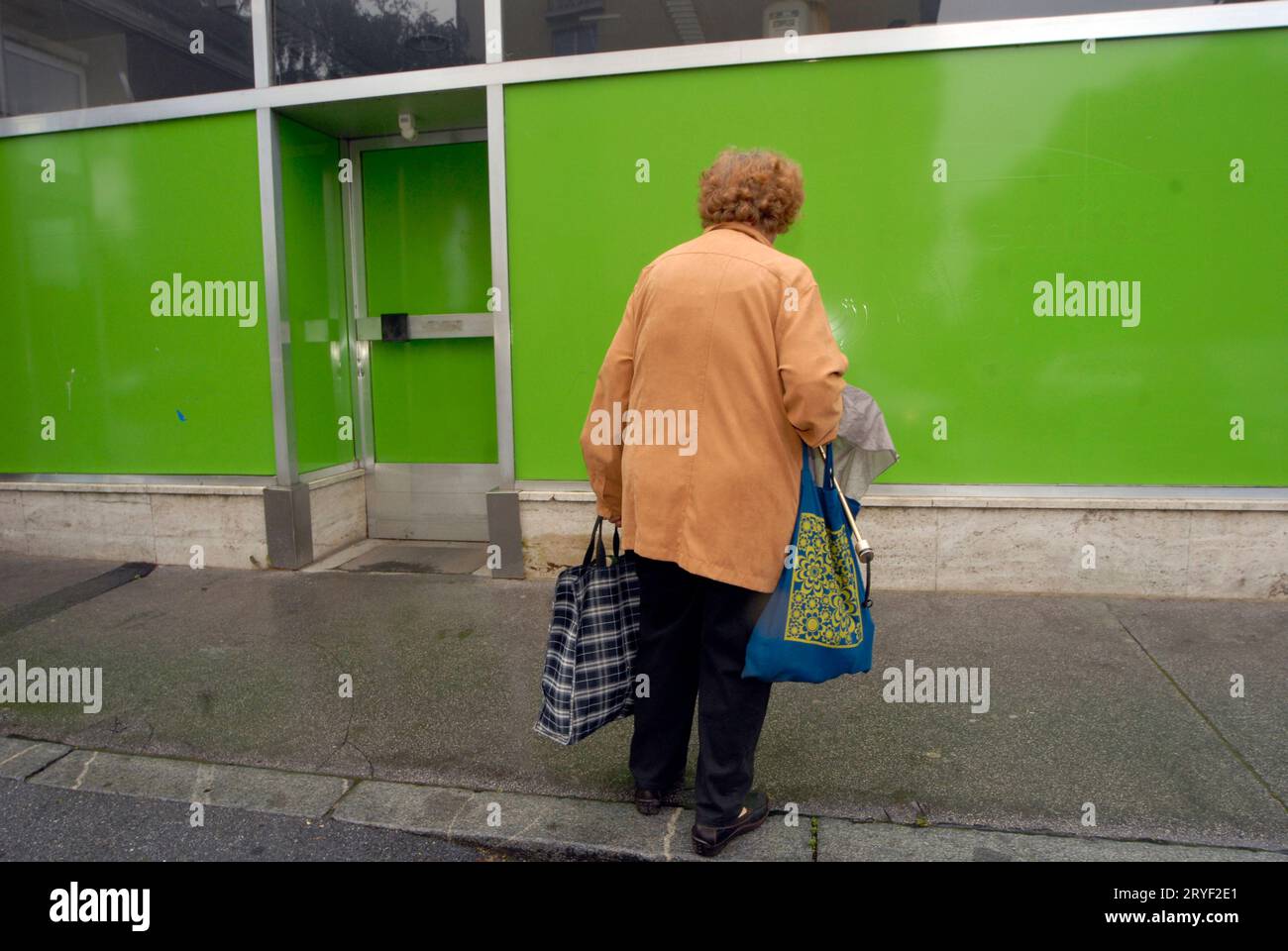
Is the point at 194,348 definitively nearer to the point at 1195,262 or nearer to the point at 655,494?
the point at 655,494

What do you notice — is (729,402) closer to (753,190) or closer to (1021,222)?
(753,190)

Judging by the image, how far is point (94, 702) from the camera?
12.9 ft

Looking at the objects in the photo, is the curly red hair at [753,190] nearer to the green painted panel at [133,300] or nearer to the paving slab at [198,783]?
the paving slab at [198,783]

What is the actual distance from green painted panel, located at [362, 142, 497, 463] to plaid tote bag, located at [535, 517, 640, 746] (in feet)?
11.4

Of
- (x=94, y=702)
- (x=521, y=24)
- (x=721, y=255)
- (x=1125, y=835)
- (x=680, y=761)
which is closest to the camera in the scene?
(x=721, y=255)

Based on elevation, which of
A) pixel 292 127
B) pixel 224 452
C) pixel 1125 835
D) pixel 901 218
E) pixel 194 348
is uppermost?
pixel 292 127

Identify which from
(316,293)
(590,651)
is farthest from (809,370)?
(316,293)

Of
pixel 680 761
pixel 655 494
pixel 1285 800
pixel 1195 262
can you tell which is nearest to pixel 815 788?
pixel 680 761

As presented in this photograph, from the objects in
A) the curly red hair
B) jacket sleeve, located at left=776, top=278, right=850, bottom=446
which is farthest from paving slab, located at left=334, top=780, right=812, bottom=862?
the curly red hair

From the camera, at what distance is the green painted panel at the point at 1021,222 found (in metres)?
4.69

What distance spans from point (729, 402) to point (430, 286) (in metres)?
4.27

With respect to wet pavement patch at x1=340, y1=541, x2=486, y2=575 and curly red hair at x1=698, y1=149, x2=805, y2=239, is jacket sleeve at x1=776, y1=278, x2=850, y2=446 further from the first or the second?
wet pavement patch at x1=340, y1=541, x2=486, y2=575

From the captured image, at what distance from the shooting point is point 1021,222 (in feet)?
15.8

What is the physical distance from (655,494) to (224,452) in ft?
14.0
